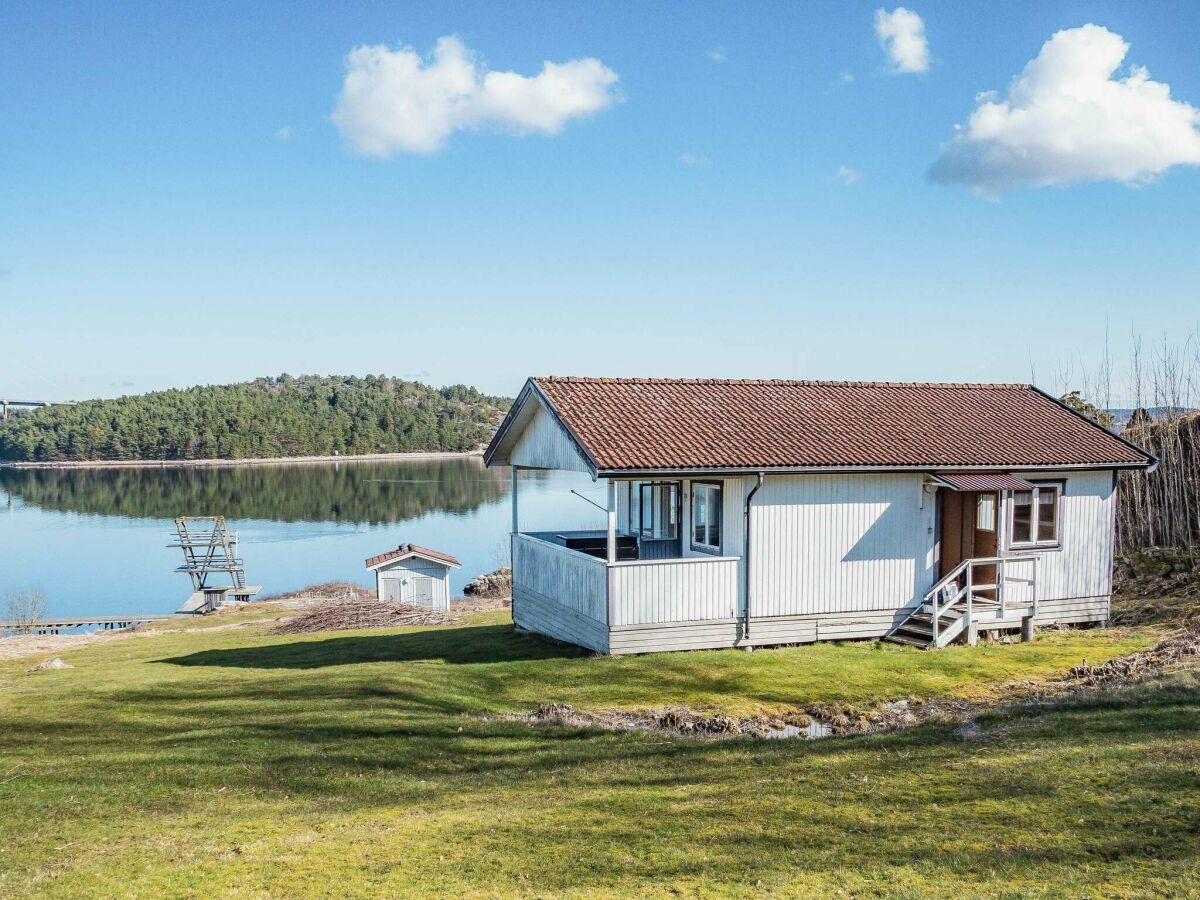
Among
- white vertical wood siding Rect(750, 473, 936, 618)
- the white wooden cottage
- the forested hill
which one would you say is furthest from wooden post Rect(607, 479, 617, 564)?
the forested hill

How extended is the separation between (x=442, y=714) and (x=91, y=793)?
4949 millimetres

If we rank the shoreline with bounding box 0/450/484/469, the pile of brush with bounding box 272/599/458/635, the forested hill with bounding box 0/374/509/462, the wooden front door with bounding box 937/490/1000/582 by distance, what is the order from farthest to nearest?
the forested hill with bounding box 0/374/509/462 → the shoreline with bounding box 0/450/484/469 → the pile of brush with bounding box 272/599/458/635 → the wooden front door with bounding box 937/490/1000/582

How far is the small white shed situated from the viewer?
1404 inches

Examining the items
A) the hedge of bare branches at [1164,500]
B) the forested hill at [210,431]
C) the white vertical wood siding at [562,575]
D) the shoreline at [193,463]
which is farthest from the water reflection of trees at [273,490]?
the white vertical wood siding at [562,575]

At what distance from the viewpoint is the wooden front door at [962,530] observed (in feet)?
64.4

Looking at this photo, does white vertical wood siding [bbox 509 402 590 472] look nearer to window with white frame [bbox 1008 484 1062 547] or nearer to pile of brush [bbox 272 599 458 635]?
pile of brush [bbox 272 599 458 635]

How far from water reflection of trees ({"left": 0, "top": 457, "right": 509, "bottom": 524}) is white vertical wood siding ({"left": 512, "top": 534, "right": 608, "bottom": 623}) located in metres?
62.1

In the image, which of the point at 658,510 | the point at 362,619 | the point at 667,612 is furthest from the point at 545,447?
the point at 362,619

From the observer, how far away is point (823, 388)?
22719mm

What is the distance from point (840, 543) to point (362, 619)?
54.1 feet

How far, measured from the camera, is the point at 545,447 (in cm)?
2003

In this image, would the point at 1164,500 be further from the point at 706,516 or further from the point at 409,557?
the point at 409,557

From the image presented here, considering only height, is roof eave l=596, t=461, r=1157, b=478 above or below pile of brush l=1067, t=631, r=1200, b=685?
above

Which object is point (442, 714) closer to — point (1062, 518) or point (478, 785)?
point (478, 785)
